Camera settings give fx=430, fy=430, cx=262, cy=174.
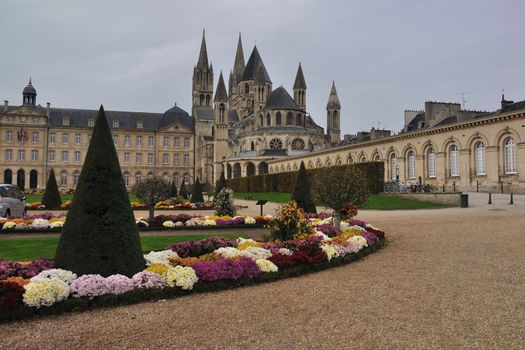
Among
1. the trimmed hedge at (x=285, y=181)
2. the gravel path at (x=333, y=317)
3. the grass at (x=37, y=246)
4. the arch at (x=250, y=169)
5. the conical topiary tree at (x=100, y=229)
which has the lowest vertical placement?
the gravel path at (x=333, y=317)

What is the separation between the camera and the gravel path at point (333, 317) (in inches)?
166

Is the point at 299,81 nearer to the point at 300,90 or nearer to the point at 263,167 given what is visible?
the point at 300,90

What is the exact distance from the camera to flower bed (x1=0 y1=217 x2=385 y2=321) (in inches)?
205

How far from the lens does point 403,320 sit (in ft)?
15.7

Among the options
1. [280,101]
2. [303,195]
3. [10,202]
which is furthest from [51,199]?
[280,101]

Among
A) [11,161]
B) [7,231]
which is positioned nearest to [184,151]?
[11,161]

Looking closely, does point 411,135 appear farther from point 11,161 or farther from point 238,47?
point 238,47

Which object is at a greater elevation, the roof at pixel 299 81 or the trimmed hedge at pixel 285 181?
the roof at pixel 299 81

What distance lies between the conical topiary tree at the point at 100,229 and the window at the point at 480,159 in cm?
2759

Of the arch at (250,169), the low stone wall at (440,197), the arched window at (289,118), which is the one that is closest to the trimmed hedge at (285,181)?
the low stone wall at (440,197)

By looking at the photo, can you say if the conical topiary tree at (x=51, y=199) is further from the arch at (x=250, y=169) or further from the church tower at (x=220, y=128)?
the church tower at (x=220, y=128)

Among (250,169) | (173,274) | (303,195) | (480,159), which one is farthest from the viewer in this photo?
(250,169)

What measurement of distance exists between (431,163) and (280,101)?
35.4m

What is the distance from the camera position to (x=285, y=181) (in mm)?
37656
